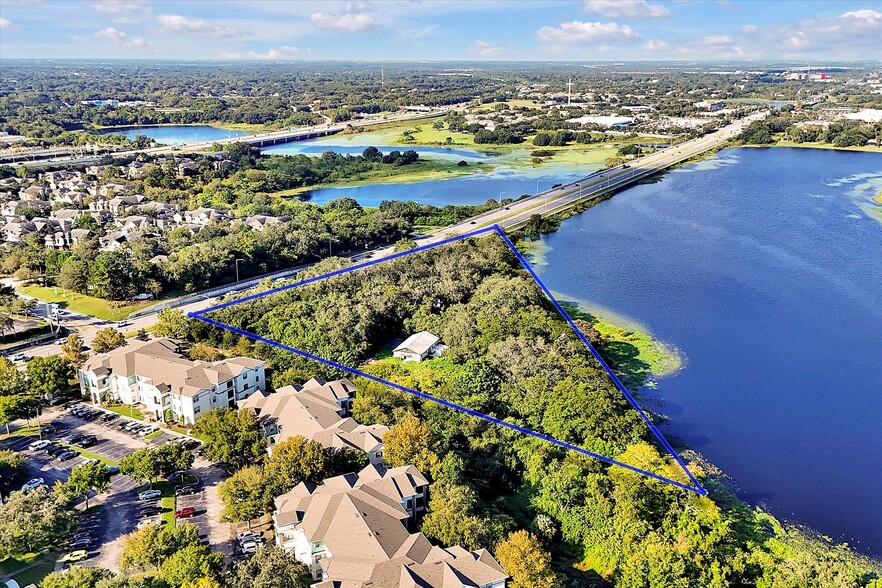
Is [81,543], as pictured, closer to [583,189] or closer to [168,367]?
[168,367]

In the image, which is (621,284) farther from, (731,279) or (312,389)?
(312,389)

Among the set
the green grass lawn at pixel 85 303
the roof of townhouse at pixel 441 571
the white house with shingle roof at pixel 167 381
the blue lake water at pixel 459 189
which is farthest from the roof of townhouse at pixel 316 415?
the blue lake water at pixel 459 189

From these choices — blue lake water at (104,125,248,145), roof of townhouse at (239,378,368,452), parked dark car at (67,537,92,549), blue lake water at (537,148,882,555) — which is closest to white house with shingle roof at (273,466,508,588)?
roof of townhouse at (239,378,368,452)

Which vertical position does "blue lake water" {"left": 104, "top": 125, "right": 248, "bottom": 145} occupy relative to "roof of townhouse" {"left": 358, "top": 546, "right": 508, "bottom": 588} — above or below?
above

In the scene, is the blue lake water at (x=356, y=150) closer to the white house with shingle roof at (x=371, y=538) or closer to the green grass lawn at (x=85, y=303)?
the green grass lawn at (x=85, y=303)

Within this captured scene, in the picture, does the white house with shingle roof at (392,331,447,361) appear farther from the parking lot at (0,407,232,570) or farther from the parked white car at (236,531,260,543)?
the parked white car at (236,531,260,543)

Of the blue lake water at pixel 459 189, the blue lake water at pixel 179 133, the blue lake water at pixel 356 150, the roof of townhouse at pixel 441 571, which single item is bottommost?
the roof of townhouse at pixel 441 571
